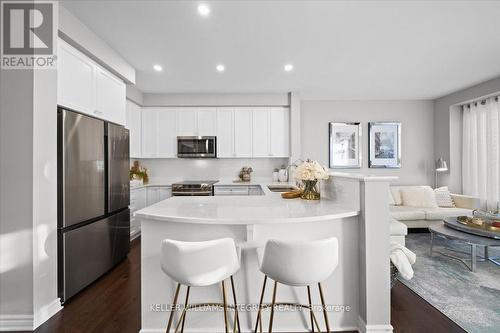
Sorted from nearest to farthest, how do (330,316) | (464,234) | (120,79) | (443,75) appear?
(330,316)
(464,234)
(120,79)
(443,75)

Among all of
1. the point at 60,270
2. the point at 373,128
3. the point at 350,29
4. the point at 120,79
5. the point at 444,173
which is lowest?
the point at 60,270

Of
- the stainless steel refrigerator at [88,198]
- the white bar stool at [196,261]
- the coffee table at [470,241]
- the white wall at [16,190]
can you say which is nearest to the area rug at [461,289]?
the coffee table at [470,241]

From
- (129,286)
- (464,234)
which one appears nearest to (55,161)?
(129,286)

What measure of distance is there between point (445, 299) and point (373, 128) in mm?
3921

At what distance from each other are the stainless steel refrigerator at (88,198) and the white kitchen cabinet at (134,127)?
4.98ft

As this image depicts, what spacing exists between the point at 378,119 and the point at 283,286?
4.91m

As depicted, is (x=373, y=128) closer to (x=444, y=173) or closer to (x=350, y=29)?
(x=444, y=173)

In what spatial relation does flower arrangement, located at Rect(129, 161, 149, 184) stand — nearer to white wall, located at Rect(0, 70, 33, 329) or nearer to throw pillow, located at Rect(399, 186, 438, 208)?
white wall, located at Rect(0, 70, 33, 329)

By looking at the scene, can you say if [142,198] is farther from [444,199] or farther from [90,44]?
[444,199]

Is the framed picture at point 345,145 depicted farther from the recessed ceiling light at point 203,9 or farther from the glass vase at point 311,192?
the recessed ceiling light at point 203,9

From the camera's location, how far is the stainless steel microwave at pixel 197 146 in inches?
191

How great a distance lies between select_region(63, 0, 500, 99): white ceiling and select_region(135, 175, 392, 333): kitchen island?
168cm

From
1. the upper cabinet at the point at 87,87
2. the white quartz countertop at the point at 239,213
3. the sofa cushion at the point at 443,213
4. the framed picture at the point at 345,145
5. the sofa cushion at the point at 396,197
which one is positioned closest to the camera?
the white quartz countertop at the point at 239,213

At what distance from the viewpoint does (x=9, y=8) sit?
1.95m
